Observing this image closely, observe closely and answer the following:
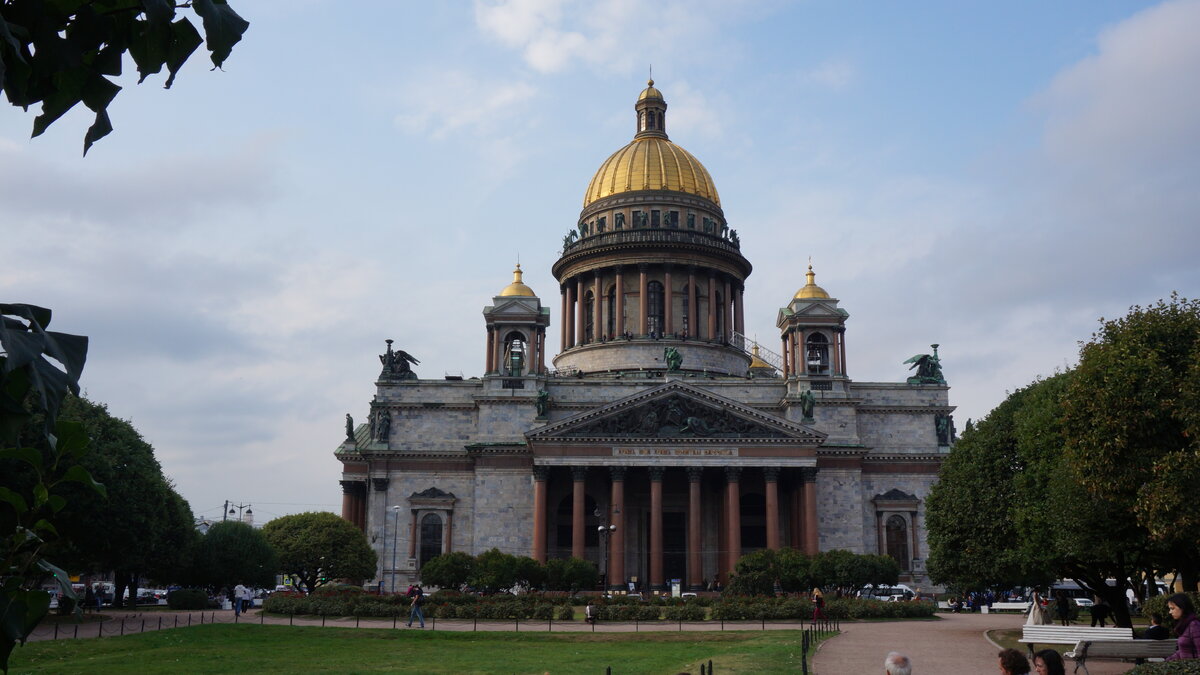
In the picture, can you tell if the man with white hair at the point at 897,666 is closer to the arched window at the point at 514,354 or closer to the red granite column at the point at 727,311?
the arched window at the point at 514,354

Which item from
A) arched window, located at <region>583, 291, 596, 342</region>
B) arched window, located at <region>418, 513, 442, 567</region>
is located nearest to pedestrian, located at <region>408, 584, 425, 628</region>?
arched window, located at <region>418, 513, 442, 567</region>

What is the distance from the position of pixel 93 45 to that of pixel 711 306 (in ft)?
Result: 267

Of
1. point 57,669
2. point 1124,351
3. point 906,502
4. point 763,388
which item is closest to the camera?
point 57,669

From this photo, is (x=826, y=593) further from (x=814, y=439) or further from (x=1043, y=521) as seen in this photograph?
(x=1043, y=521)

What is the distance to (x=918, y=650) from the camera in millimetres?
32156

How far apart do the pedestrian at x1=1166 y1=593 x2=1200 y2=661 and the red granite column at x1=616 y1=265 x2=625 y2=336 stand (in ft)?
221

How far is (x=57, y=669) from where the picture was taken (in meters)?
26.9

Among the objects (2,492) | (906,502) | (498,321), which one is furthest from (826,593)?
(2,492)

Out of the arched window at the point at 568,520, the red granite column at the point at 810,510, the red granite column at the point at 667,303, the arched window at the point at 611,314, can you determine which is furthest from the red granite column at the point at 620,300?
the red granite column at the point at 810,510

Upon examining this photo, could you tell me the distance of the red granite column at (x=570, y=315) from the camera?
291 ft

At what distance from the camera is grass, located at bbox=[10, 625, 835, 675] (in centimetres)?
2716

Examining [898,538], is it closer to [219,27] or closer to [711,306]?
[711,306]

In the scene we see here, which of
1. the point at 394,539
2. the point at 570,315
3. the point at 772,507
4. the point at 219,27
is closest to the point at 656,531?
the point at 772,507

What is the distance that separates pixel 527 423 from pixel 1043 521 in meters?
42.8
